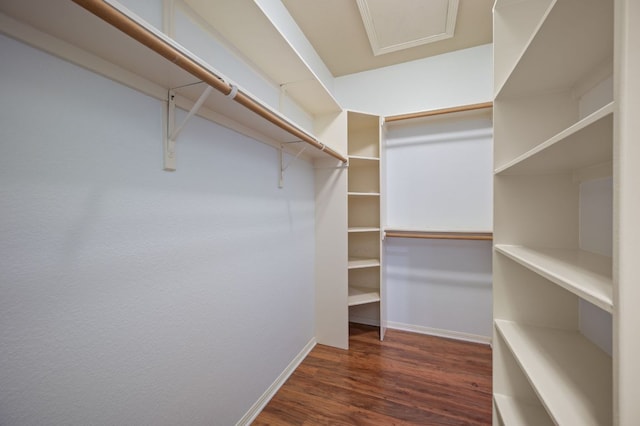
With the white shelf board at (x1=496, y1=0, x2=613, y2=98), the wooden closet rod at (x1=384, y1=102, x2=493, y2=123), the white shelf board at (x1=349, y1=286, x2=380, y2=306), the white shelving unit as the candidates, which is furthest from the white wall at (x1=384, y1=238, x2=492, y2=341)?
the white shelf board at (x1=496, y1=0, x2=613, y2=98)

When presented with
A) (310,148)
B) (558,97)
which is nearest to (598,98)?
(558,97)

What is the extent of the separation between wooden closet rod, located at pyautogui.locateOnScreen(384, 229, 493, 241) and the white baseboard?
1.25 m

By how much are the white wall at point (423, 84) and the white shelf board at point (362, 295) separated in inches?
72.1

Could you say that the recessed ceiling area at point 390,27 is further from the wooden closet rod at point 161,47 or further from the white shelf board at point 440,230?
the white shelf board at point 440,230

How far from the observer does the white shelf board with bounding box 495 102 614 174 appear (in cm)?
50

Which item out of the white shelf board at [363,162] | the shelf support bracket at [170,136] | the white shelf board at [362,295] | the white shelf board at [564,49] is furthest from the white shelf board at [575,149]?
the white shelf board at [362,295]

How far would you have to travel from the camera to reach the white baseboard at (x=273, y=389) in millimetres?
1377

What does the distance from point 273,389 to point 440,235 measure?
1.80m

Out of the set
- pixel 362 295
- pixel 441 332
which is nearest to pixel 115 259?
pixel 362 295

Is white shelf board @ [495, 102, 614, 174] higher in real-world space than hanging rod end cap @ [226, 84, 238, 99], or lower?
lower

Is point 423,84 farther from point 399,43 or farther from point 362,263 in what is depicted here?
point 362,263

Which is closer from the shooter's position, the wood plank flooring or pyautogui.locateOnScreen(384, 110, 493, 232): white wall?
the wood plank flooring

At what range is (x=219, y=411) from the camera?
1188mm

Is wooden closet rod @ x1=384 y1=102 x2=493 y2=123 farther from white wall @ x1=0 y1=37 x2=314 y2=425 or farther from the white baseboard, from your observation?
the white baseboard
